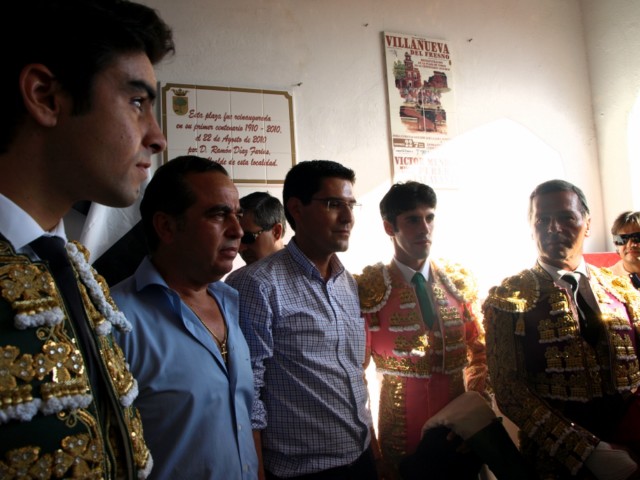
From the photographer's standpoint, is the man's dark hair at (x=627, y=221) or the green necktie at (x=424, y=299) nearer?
the green necktie at (x=424, y=299)

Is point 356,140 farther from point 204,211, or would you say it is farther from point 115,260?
point 204,211

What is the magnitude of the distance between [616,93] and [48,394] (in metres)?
4.06

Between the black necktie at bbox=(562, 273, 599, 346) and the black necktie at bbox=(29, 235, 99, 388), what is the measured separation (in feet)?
5.51

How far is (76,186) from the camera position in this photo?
29.3 inches

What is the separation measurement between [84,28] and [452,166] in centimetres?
291

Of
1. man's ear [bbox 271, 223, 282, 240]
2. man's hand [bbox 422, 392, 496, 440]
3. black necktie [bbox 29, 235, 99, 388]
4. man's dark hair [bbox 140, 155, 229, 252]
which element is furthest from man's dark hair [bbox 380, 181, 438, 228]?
black necktie [bbox 29, 235, 99, 388]

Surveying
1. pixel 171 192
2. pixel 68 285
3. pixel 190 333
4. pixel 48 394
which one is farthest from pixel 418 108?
pixel 48 394

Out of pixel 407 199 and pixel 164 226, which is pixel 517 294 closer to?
pixel 407 199

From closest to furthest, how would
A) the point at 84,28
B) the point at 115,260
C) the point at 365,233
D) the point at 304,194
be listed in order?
the point at 84,28
the point at 304,194
the point at 115,260
the point at 365,233

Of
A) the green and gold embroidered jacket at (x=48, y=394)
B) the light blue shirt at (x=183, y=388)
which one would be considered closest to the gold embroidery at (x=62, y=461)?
the green and gold embroidered jacket at (x=48, y=394)

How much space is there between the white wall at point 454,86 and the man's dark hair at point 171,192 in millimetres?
1343

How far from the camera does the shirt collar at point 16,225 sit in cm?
66

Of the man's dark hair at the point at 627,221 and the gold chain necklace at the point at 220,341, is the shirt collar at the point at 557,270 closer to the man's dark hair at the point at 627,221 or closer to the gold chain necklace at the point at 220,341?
the man's dark hair at the point at 627,221

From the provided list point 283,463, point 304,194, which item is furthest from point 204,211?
point 283,463
